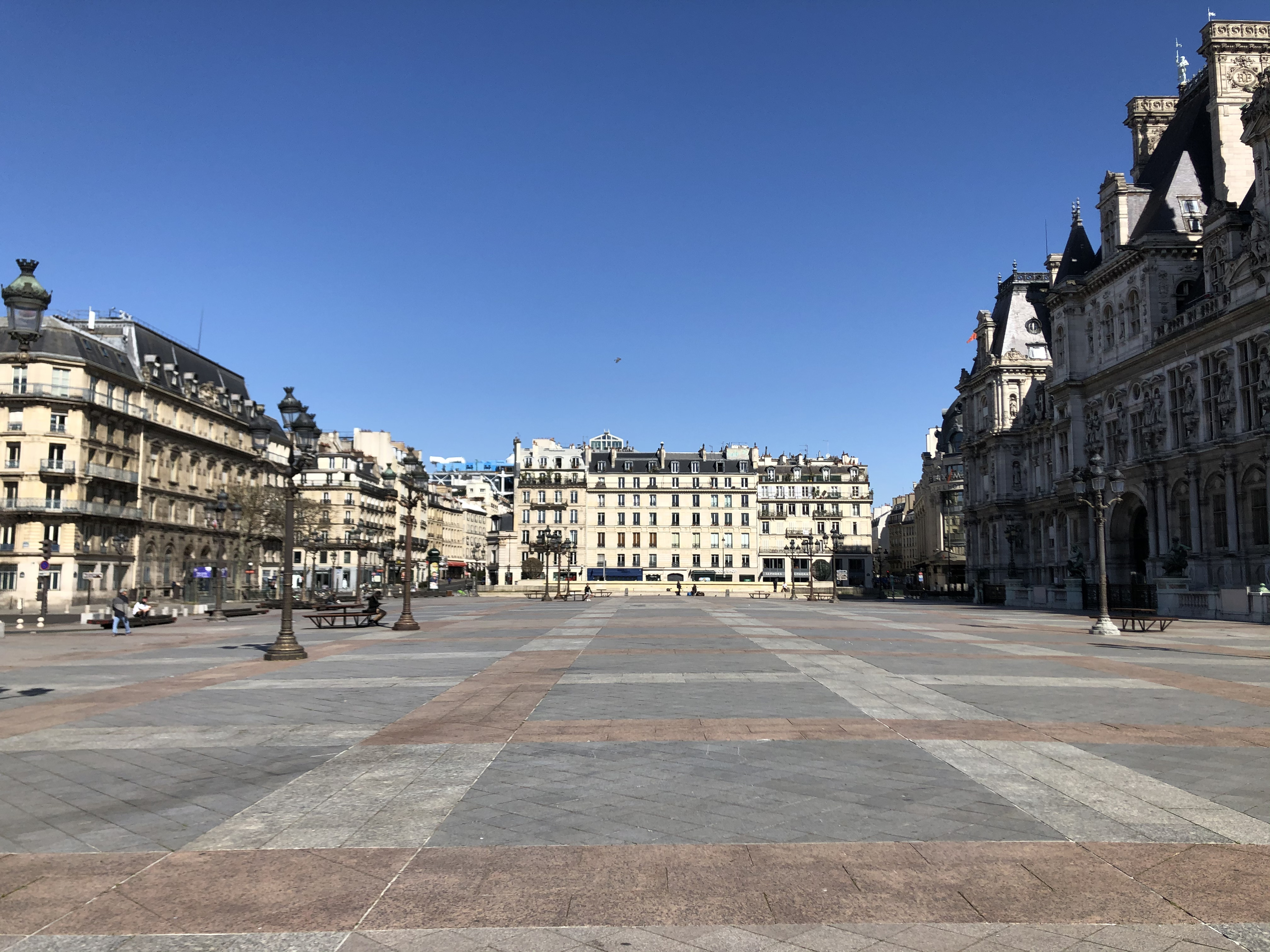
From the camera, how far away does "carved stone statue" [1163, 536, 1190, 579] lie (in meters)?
41.8

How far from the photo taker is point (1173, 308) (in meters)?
51.9

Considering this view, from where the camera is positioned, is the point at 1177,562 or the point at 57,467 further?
the point at 57,467

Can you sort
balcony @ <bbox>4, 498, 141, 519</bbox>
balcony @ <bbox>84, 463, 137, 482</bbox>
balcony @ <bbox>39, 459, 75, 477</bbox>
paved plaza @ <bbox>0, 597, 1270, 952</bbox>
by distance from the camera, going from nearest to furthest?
1. paved plaza @ <bbox>0, 597, 1270, 952</bbox>
2. balcony @ <bbox>4, 498, 141, 519</bbox>
3. balcony @ <bbox>39, 459, 75, 477</bbox>
4. balcony @ <bbox>84, 463, 137, 482</bbox>

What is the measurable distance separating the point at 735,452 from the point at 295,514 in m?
58.3

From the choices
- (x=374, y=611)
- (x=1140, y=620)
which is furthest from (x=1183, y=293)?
(x=374, y=611)

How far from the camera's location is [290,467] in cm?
2083

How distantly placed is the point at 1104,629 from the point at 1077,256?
5067 cm

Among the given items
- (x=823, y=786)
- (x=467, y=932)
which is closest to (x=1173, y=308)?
(x=823, y=786)

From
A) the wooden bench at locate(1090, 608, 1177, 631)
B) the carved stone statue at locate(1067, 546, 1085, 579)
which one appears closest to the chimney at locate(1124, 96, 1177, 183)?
the carved stone statue at locate(1067, 546, 1085, 579)

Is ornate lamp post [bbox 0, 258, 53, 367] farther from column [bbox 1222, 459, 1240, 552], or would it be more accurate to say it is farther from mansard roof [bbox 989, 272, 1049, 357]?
mansard roof [bbox 989, 272, 1049, 357]

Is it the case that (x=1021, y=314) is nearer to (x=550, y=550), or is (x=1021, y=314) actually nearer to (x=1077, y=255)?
(x=1077, y=255)

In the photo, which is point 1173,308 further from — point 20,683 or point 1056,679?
point 20,683

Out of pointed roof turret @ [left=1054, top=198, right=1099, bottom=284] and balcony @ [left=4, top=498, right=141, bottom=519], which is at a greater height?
pointed roof turret @ [left=1054, top=198, right=1099, bottom=284]

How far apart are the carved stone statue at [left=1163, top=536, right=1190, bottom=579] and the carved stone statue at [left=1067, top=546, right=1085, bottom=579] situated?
8951 mm
